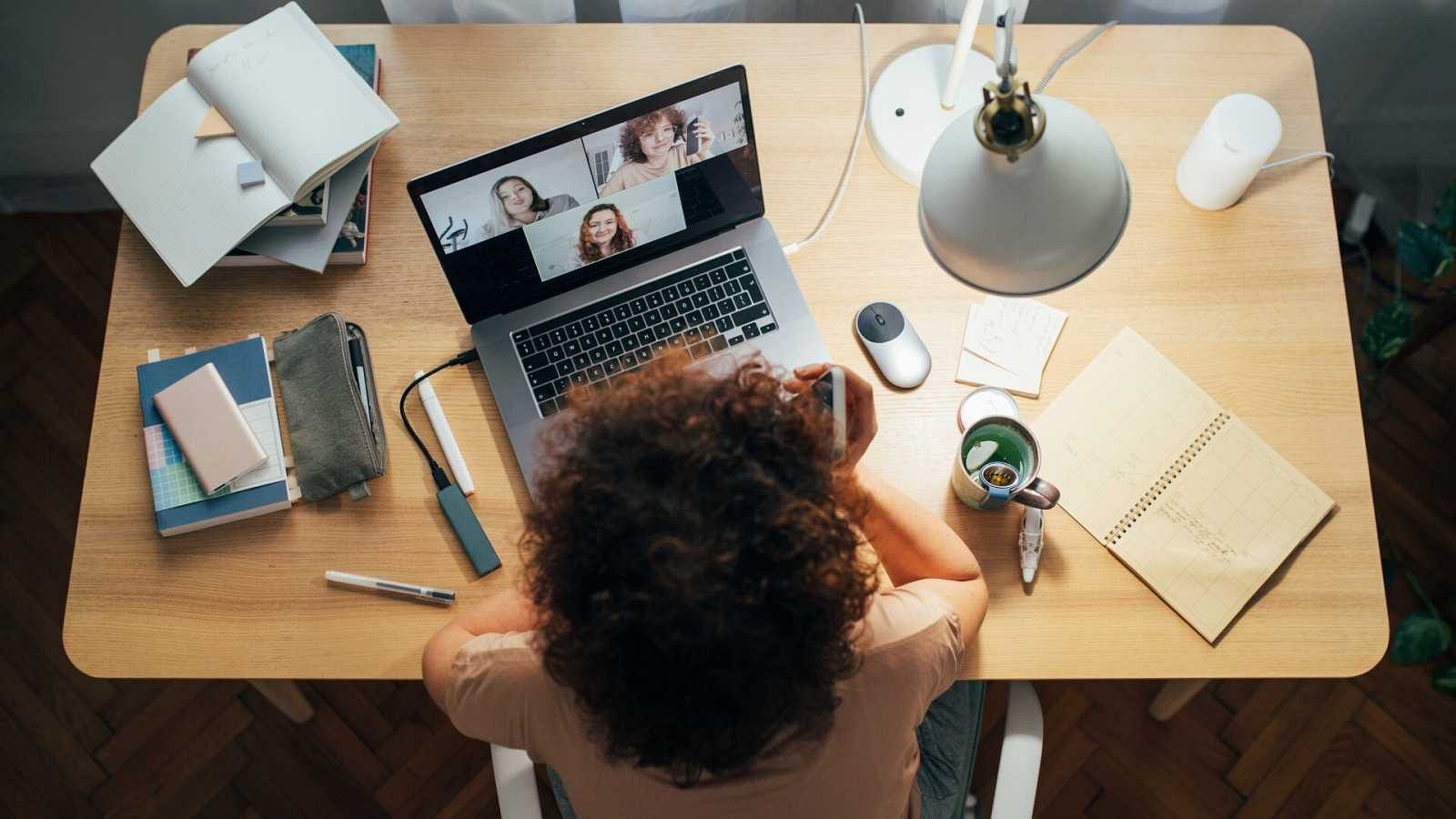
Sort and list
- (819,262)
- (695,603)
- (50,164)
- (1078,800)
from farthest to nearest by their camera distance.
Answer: (50,164) < (1078,800) < (819,262) < (695,603)

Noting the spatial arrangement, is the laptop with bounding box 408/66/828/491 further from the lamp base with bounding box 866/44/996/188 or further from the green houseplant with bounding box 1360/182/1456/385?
the green houseplant with bounding box 1360/182/1456/385

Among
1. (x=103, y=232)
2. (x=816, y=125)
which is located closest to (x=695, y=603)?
(x=816, y=125)

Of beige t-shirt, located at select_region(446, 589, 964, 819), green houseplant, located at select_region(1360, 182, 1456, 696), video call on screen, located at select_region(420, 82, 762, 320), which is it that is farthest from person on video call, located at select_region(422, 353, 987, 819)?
green houseplant, located at select_region(1360, 182, 1456, 696)

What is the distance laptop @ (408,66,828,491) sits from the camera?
1.08 m

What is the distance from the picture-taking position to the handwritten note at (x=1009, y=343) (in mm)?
1183

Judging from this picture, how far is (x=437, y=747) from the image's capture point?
176 centimetres

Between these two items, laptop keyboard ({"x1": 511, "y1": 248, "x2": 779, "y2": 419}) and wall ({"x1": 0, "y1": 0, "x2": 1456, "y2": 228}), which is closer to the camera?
laptop keyboard ({"x1": 511, "y1": 248, "x2": 779, "y2": 419})

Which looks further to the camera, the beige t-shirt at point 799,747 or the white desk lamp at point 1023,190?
the beige t-shirt at point 799,747

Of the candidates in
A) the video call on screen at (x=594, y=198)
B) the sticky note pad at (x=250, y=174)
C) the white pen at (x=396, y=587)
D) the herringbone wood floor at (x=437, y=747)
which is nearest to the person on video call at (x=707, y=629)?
the white pen at (x=396, y=587)

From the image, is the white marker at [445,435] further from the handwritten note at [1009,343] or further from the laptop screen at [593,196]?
the handwritten note at [1009,343]

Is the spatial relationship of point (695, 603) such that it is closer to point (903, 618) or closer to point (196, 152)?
point (903, 618)

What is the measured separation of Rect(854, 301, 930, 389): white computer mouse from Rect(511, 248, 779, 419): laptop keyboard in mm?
108

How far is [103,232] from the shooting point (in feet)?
6.72

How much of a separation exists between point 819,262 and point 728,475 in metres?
0.48
